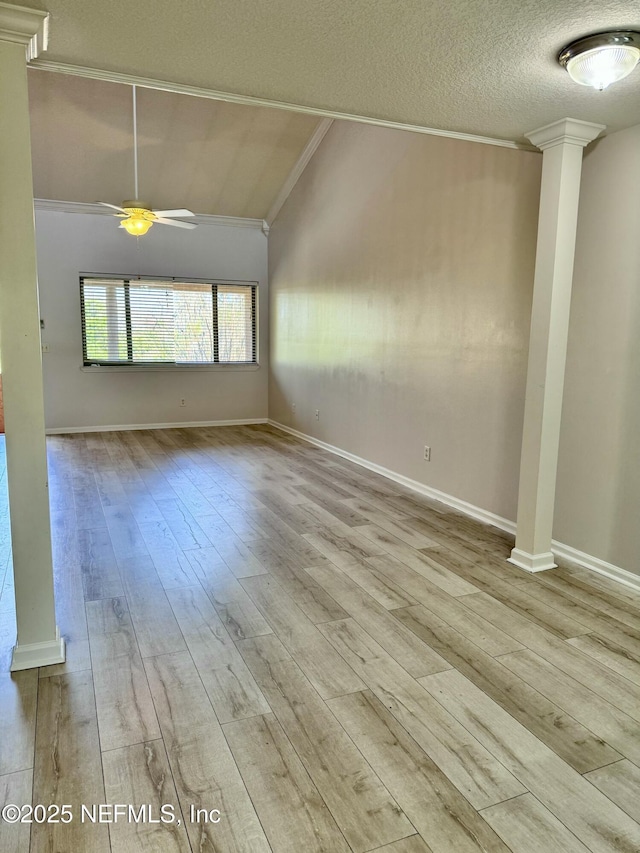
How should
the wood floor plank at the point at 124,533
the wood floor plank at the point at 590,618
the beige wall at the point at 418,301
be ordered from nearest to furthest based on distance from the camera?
the wood floor plank at the point at 590,618 < the wood floor plank at the point at 124,533 < the beige wall at the point at 418,301

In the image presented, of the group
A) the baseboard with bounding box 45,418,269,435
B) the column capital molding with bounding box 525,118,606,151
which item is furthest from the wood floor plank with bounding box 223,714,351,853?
the baseboard with bounding box 45,418,269,435

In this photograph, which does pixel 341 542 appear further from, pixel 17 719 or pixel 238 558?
pixel 17 719

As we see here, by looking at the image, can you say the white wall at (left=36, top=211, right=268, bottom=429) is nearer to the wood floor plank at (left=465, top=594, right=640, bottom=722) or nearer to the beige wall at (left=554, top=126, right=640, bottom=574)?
the beige wall at (left=554, top=126, right=640, bottom=574)

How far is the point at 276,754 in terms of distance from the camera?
1696 mm

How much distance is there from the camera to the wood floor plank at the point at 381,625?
218 cm

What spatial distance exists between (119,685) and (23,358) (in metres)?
1.22

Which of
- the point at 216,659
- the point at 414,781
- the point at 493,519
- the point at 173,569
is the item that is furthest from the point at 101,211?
the point at 414,781

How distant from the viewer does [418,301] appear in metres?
4.55

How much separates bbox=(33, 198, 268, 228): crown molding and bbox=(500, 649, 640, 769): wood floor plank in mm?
6631

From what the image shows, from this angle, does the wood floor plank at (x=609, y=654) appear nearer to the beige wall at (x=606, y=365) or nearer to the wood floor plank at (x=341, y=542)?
the beige wall at (x=606, y=365)

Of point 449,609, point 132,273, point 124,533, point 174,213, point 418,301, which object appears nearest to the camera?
point 449,609

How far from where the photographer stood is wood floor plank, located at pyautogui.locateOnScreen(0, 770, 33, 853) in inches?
54.6

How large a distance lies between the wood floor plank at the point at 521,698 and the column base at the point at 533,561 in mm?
858

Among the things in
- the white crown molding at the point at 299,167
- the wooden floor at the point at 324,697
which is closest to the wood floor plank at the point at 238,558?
the wooden floor at the point at 324,697
